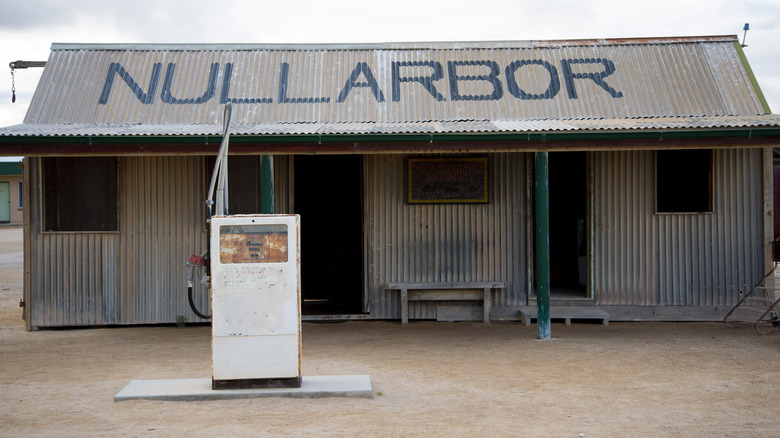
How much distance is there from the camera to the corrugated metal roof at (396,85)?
37.3ft

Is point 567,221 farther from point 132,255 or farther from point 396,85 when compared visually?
point 132,255

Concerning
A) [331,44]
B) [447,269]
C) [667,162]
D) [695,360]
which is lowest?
[695,360]

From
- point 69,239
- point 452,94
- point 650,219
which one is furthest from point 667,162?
point 69,239

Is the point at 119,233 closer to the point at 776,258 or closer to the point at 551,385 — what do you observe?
the point at 551,385

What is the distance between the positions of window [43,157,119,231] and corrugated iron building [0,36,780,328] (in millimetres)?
21

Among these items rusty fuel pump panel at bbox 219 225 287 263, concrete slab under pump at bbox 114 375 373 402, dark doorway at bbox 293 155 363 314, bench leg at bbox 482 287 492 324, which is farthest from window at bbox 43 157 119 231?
bench leg at bbox 482 287 492 324

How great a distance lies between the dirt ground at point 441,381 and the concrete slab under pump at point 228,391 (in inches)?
3.9

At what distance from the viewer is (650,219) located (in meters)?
11.5

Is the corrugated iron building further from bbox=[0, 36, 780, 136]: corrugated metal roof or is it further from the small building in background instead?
the small building in background

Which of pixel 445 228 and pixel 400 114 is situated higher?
pixel 400 114

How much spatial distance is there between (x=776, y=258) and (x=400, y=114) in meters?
6.00

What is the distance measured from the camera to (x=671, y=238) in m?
11.5

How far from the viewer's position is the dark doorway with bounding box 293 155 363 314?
13.6 metres

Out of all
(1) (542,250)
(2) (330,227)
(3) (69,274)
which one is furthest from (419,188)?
(3) (69,274)
